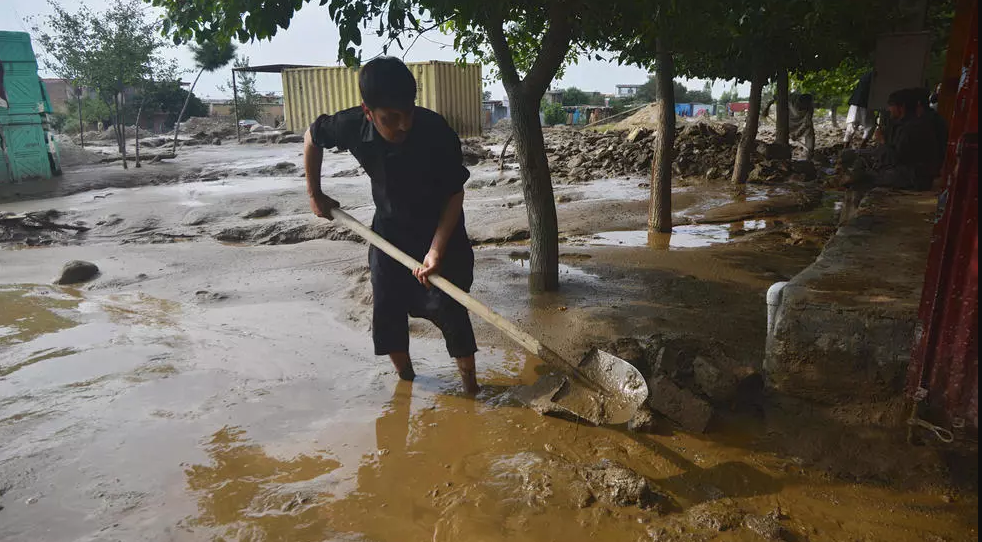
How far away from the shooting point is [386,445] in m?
2.69

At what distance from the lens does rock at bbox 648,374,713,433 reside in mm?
2670

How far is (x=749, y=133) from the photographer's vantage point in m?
10.8

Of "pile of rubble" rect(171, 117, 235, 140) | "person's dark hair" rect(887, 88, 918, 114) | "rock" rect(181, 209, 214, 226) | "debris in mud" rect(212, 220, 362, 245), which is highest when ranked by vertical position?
"pile of rubble" rect(171, 117, 235, 140)

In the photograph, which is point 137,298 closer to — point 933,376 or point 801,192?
point 933,376

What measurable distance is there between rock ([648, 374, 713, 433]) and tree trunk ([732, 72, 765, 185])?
9.05 m

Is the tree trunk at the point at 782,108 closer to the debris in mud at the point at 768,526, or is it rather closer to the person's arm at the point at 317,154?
the person's arm at the point at 317,154

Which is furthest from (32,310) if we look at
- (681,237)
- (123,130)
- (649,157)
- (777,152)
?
(777,152)

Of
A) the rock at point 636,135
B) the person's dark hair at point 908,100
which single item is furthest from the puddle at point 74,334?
the rock at point 636,135

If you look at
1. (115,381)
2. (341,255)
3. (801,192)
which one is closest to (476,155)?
(801,192)

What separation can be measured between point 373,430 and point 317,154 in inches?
54.3

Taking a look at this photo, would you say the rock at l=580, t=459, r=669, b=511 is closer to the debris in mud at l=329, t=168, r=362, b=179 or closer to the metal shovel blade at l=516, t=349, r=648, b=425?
the metal shovel blade at l=516, t=349, r=648, b=425

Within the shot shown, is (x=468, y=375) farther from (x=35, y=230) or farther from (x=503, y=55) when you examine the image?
(x=35, y=230)

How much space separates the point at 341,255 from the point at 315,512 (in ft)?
14.0

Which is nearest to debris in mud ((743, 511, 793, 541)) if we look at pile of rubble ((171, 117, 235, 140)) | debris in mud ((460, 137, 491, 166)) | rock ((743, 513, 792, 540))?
rock ((743, 513, 792, 540))
